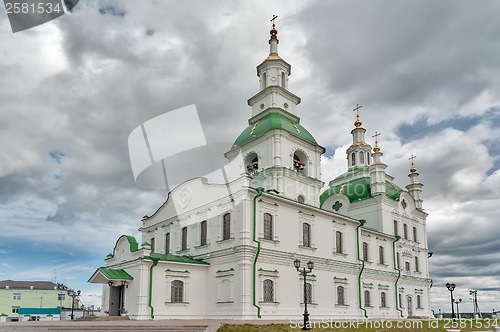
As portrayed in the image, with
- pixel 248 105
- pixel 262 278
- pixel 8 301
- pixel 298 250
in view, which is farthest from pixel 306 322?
pixel 8 301

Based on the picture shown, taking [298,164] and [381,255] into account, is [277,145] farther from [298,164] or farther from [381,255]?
[381,255]

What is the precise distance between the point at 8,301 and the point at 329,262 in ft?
174

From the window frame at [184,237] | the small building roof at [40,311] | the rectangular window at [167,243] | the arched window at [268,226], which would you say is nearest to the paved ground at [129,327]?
the arched window at [268,226]

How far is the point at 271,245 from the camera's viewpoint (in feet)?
84.7

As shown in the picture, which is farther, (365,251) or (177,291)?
(365,251)

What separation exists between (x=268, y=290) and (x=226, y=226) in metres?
4.24

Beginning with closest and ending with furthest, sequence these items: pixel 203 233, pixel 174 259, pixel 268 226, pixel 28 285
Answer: pixel 174 259, pixel 268 226, pixel 203 233, pixel 28 285

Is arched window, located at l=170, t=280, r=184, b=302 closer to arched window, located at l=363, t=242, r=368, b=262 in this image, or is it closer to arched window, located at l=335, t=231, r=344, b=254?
arched window, located at l=335, t=231, r=344, b=254

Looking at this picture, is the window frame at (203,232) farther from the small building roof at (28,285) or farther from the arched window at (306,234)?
the small building roof at (28,285)

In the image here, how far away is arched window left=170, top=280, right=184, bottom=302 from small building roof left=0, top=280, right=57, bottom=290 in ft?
171

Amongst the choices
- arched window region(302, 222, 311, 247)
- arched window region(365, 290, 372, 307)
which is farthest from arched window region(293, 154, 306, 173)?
arched window region(365, 290, 372, 307)

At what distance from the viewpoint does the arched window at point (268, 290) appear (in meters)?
25.0

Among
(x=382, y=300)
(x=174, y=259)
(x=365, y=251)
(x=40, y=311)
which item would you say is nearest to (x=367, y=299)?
(x=382, y=300)

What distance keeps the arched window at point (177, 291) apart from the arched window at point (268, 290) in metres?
4.55
